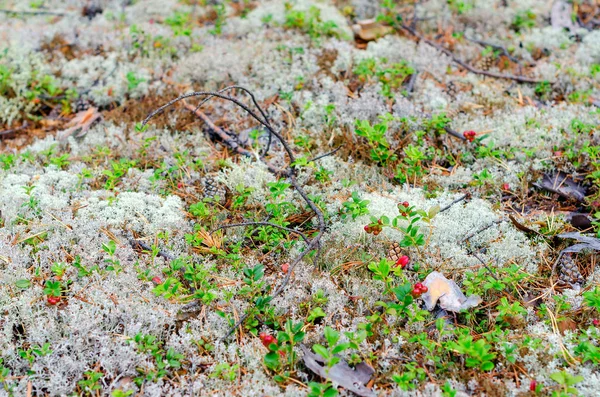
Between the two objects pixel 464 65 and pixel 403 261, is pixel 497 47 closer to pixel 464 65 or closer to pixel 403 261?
pixel 464 65

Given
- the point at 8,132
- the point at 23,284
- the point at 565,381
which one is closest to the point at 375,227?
the point at 565,381

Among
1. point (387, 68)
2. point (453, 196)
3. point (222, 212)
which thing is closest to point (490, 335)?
point (453, 196)

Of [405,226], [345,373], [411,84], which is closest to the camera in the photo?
[345,373]

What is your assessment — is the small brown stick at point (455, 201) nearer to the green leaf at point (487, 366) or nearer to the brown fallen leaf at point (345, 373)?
the green leaf at point (487, 366)

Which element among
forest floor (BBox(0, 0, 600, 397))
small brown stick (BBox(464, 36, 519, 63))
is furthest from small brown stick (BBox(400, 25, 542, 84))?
small brown stick (BBox(464, 36, 519, 63))

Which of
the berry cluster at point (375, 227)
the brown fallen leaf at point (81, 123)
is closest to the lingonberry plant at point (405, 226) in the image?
the berry cluster at point (375, 227)

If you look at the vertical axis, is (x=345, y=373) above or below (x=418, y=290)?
below
